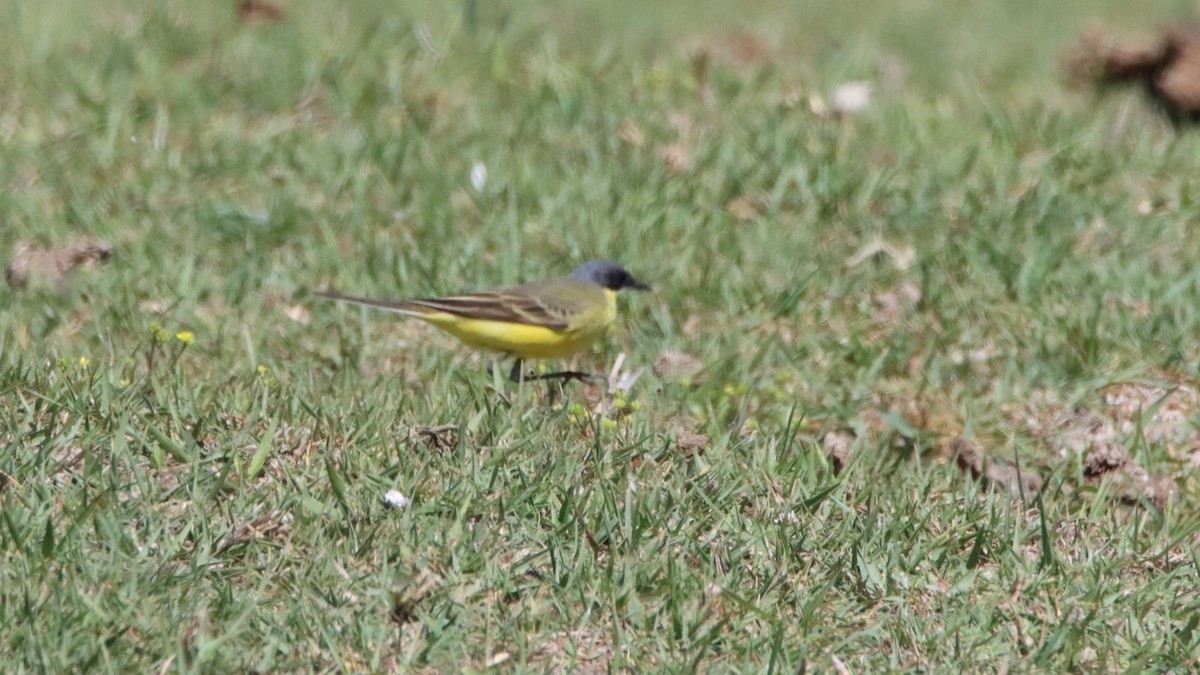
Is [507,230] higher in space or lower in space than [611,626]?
lower

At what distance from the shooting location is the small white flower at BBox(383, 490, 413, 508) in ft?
14.8

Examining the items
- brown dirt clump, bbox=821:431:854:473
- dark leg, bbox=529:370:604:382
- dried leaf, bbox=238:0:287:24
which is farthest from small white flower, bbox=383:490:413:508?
dried leaf, bbox=238:0:287:24

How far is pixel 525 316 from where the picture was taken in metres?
5.86

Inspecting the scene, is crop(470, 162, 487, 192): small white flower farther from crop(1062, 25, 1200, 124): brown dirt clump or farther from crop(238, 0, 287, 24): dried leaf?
crop(1062, 25, 1200, 124): brown dirt clump

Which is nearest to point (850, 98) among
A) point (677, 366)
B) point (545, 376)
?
point (677, 366)

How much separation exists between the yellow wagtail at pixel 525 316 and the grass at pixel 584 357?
0.65 feet

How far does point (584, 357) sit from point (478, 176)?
1.54 meters

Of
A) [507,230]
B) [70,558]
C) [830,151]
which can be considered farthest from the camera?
[830,151]

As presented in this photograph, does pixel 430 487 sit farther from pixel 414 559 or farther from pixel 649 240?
pixel 649 240

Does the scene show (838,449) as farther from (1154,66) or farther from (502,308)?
(1154,66)

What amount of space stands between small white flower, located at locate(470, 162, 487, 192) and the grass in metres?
0.06

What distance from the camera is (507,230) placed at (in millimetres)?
7270

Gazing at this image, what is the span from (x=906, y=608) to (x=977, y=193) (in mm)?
3789

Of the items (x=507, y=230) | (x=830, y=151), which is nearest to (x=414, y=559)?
(x=507, y=230)
